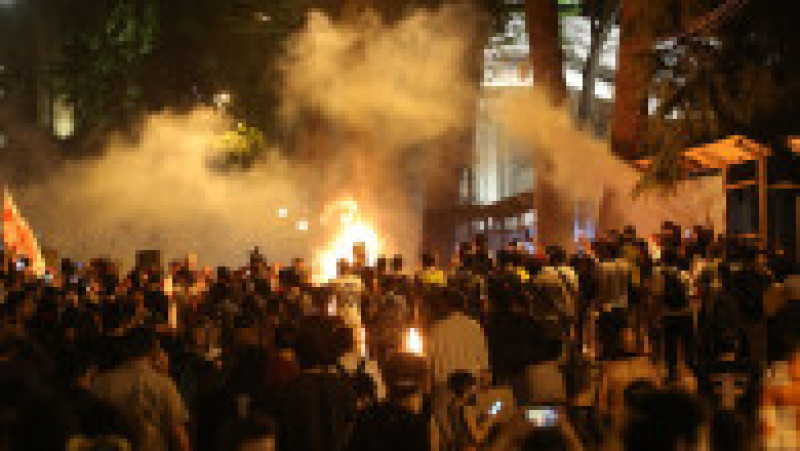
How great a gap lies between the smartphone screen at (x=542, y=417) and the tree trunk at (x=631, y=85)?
1156 cm

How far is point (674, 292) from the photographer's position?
985 cm

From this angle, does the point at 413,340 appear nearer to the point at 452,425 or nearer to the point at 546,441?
the point at 452,425

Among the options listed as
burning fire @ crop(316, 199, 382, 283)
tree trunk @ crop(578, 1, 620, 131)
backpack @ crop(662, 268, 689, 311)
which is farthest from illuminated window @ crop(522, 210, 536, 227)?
backpack @ crop(662, 268, 689, 311)

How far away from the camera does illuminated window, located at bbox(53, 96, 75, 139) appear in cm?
3850

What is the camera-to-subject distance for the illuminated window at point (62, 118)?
38.5 metres

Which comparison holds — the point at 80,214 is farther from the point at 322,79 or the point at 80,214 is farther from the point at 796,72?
the point at 796,72

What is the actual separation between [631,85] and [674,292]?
329 inches

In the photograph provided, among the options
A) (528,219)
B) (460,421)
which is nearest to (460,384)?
(460,421)

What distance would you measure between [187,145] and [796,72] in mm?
22809

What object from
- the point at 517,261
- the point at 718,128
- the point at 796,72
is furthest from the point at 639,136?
the point at 517,261

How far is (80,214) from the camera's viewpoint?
31.9m

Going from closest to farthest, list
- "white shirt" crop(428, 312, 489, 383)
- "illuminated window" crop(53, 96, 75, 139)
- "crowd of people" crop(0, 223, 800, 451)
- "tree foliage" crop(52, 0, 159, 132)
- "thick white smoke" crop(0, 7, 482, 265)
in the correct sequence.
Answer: "crowd of people" crop(0, 223, 800, 451) < "white shirt" crop(428, 312, 489, 383) < "thick white smoke" crop(0, 7, 482, 265) < "tree foliage" crop(52, 0, 159, 132) < "illuminated window" crop(53, 96, 75, 139)

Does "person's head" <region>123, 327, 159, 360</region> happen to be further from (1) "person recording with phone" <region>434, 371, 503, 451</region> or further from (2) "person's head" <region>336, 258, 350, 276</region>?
(2) "person's head" <region>336, 258, 350, 276</region>

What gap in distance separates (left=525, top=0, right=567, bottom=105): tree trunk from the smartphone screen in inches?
598
